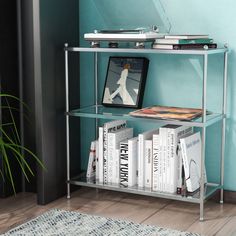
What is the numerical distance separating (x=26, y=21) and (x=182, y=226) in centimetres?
109

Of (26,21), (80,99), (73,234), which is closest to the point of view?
(73,234)

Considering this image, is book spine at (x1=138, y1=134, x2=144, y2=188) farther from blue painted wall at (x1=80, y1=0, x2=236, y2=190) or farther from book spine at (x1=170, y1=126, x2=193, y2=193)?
blue painted wall at (x1=80, y1=0, x2=236, y2=190)

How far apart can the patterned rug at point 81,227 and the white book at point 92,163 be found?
29 centimetres

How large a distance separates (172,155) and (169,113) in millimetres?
169

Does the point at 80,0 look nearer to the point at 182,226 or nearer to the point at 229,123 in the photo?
the point at 229,123

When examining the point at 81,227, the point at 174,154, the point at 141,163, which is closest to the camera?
the point at 81,227

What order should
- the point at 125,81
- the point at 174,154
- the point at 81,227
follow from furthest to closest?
the point at 125,81, the point at 174,154, the point at 81,227

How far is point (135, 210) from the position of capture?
7.68ft

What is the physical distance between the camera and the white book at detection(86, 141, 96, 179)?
8.14 ft

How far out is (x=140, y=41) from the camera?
226cm

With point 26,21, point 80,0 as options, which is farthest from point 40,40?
point 80,0

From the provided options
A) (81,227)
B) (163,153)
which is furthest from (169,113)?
(81,227)

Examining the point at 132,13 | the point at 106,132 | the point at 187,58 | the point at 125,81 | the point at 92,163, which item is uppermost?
the point at 132,13

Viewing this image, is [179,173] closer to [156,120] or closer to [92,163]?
[156,120]
